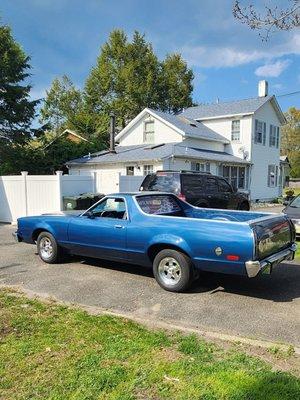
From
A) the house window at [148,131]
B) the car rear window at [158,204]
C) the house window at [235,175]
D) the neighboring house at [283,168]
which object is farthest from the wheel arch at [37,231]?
the neighboring house at [283,168]

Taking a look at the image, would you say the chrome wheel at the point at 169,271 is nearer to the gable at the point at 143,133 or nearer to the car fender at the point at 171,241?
the car fender at the point at 171,241

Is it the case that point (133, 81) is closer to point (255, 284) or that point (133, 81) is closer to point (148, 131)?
point (148, 131)

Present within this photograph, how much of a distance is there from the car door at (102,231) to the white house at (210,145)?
1330 centimetres

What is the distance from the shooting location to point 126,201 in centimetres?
722

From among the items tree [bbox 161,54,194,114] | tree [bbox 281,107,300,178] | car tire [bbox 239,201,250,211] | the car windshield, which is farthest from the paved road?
tree [bbox 281,107,300,178]

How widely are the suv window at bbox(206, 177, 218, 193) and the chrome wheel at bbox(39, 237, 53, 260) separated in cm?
707

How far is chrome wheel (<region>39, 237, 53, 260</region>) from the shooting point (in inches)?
328

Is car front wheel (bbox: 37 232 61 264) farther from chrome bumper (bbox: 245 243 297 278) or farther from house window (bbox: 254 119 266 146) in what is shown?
house window (bbox: 254 119 266 146)

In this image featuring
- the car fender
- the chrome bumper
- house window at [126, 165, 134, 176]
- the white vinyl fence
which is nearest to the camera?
the chrome bumper

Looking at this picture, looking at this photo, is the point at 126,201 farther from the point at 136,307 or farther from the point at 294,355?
the point at 294,355

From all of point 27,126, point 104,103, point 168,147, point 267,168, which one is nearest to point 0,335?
point 168,147

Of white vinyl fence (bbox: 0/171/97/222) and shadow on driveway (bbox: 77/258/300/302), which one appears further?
white vinyl fence (bbox: 0/171/97/222)

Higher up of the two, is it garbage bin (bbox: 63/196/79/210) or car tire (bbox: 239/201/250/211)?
garbage bin (bbox: 63/196/79/210)

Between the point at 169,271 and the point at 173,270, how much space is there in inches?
2.9
